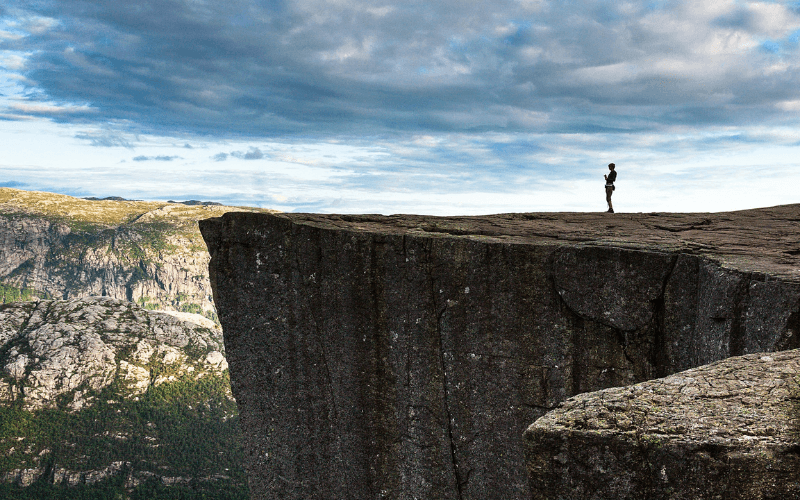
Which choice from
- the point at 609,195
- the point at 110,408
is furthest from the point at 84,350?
the point at 609,195

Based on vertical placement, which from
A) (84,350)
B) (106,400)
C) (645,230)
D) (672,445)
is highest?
(645,230)

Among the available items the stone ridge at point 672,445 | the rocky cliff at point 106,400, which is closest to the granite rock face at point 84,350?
the rocky cliff at point 106,400

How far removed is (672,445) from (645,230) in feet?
52.4

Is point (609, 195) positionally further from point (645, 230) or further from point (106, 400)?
point (106, 400)

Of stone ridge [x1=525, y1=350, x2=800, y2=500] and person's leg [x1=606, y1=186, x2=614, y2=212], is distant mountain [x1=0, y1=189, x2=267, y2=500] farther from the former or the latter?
stone ridge [x1=525, y1=350, x2=800, y2=500]

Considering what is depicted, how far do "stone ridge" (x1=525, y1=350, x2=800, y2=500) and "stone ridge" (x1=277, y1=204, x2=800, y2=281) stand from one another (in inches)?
337

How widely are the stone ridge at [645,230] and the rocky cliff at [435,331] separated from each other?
12 centimetres

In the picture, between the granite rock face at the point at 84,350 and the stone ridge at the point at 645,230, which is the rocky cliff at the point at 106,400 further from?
the stone ridge at the point at 645,230

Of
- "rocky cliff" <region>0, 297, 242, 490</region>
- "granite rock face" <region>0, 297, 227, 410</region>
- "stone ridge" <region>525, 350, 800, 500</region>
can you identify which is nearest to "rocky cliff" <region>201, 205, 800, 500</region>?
Answer: "stone ridge" <region>525, 350, 800, 500</region>

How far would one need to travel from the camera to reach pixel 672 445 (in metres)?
4.90

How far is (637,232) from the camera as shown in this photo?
62.4ft

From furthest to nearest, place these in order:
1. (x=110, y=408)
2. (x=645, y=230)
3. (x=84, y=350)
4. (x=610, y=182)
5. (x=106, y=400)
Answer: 1. (x=84, y=350)
2. (x=106, y=400)
3. (x=110, y=408)
4. (x=610, y=182)
5. (x=645, y=230)

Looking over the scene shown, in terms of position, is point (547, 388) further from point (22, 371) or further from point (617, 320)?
point (22, 371)

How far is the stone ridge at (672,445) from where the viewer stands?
474cm
